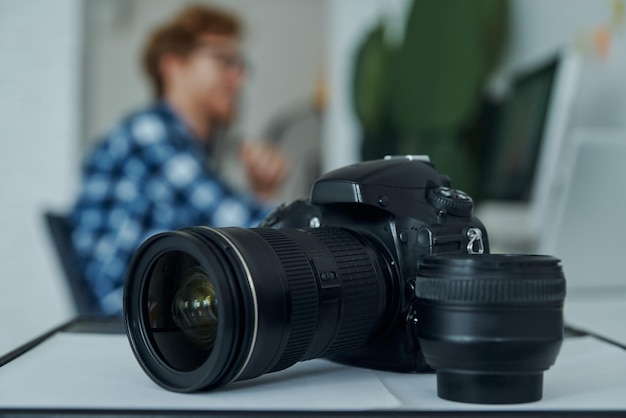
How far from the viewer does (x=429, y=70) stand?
1898 mm

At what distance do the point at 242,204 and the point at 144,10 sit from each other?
103 centimetres

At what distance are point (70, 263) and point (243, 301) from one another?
40.7 inches

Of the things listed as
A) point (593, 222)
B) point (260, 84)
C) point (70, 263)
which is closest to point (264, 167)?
point (260, 84)

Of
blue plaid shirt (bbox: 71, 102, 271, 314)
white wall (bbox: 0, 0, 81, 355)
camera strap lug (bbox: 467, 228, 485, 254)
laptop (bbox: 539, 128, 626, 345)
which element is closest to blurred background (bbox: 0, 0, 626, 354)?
white wall (bbox: 0, 0, 81, 355)

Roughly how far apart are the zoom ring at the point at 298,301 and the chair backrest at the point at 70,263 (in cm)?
99

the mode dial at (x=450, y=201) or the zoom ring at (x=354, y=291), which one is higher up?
the mode dial at (x=450, y=201)

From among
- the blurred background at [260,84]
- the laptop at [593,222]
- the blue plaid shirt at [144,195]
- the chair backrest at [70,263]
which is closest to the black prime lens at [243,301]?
the laptop at [593,222]

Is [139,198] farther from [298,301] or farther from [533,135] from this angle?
[298,301]

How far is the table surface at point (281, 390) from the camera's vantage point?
0.49 metres

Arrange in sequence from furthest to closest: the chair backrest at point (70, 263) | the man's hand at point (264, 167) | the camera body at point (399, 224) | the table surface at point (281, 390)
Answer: the man's hand at point (264, 167) → the chair backrest at point (70, 263) → the camera body at point (399, 224) → the table surface at point (281, 390)

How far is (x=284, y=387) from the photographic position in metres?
0.56

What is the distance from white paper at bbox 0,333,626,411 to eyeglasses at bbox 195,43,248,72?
1831mm

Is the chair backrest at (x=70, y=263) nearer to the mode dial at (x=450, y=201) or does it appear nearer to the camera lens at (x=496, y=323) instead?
the mode dial at (x=450, y=201)

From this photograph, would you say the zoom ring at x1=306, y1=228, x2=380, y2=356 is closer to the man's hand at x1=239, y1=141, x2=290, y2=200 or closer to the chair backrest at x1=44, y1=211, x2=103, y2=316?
the chair backrest at x1=44, y1=211, x2=103, y2=316
